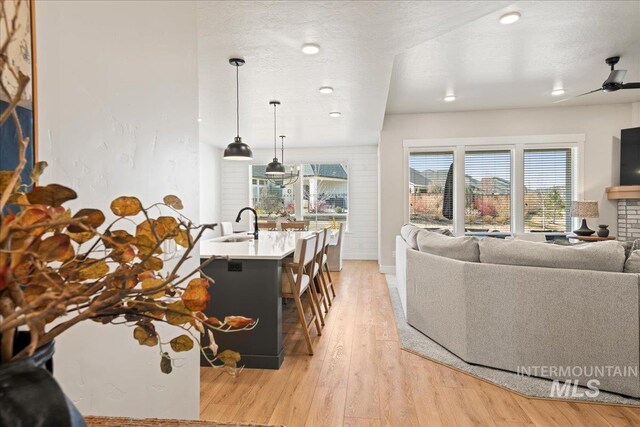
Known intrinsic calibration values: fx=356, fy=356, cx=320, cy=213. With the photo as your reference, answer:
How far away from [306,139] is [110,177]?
6.27 meters

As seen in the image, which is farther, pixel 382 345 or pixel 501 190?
pixel 501 190

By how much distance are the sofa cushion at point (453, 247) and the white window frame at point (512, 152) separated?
327 centimetres

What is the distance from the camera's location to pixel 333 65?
3.37 meters

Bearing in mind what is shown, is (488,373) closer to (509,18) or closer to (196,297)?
(196,297)

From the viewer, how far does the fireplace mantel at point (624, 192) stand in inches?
208

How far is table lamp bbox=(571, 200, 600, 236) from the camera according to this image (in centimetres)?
534

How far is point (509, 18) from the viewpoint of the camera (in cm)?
303

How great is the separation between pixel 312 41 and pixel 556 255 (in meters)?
2.40

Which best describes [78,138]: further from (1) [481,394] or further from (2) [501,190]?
(2) [501,190]

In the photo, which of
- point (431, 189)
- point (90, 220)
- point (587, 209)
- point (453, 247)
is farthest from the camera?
point (431, 189)

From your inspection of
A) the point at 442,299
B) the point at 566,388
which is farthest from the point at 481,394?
the point at 442,299

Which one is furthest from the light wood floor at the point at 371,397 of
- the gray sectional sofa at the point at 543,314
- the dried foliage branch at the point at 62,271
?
the dried foliage branch at the point at 62,271

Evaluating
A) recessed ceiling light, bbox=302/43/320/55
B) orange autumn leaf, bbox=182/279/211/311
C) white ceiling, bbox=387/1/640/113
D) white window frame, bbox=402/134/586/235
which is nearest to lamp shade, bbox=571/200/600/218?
white window frame, bbox=402/134/586/235

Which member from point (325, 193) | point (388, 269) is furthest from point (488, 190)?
point (325, 193)
